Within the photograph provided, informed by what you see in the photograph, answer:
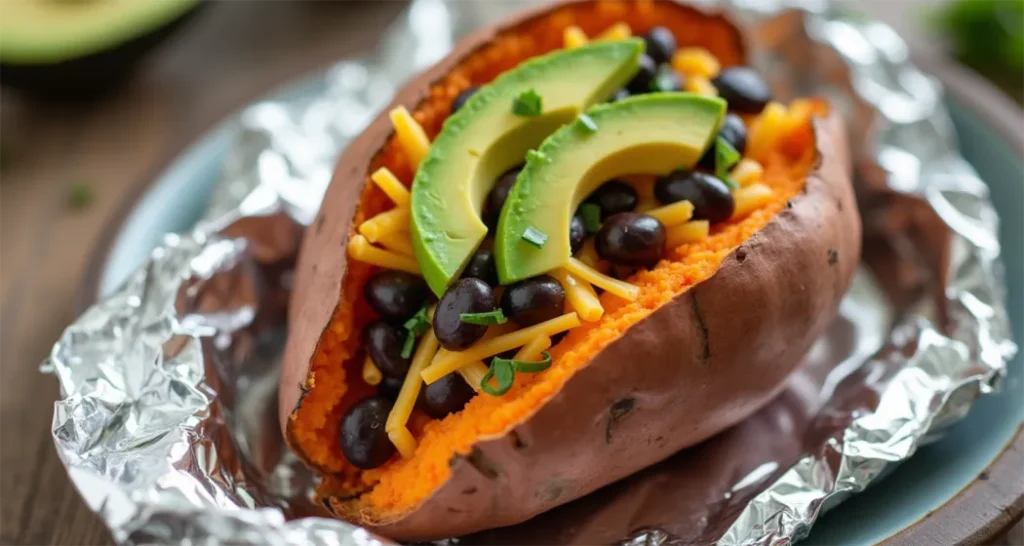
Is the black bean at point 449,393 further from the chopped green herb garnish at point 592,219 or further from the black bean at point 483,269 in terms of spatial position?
the chopped green herb garnish at point 592,219

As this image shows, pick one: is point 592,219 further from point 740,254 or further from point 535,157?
point 740,254

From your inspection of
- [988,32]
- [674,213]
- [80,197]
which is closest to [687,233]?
[674,213]

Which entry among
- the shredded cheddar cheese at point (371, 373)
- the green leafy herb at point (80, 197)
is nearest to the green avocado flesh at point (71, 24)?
the green leafy herb at point (80, 197)

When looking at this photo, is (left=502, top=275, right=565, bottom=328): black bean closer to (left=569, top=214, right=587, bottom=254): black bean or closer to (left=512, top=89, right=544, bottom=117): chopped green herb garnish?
(left=569, top=214, right=587, bottom=254): black bean

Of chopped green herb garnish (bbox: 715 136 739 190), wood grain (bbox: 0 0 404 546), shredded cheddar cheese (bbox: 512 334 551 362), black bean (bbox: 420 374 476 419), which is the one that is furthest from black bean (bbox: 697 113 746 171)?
wood grain (bbox: 0 0 404 546)

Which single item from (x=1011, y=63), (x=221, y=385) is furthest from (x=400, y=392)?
(x=1011, y=63)

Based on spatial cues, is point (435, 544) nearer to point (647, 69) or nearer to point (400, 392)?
point (400, 392)
